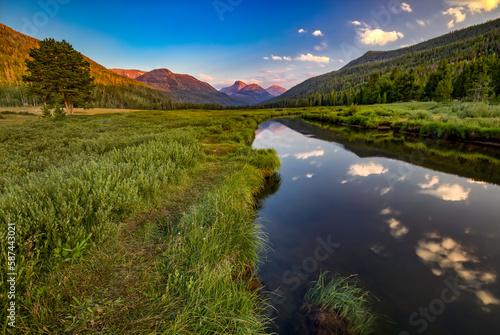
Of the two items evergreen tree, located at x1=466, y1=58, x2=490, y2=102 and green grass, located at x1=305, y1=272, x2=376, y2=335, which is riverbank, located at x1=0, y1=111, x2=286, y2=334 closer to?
green grass, located at x1=305, y1=272, x2=376, y2=335

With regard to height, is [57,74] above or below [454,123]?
above

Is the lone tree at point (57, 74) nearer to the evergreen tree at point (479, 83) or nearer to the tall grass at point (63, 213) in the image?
the tall grass at point (63, 213)

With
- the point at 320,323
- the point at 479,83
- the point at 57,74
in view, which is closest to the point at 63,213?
the point at 320,323

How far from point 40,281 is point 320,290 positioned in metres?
5.57

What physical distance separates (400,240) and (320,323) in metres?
5.31

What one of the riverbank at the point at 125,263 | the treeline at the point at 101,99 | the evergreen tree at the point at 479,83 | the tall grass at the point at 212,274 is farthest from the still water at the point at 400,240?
the treeline at the point at 101,99

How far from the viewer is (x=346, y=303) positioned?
4.88 metres

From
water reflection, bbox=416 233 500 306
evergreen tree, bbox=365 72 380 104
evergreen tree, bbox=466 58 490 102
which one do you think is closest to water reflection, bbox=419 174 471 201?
water reflection, bbox=416 233 500 306

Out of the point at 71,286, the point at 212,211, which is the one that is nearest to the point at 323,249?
the point at 212,211

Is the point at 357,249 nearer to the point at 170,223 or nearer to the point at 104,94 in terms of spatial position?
the point at 170,223

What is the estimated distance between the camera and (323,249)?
721 centimetres

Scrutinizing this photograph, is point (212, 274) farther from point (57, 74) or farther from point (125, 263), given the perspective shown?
point (57, 74)

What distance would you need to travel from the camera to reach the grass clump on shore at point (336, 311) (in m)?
4.28

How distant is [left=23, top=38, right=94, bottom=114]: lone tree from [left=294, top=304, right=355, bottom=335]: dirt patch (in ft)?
196
